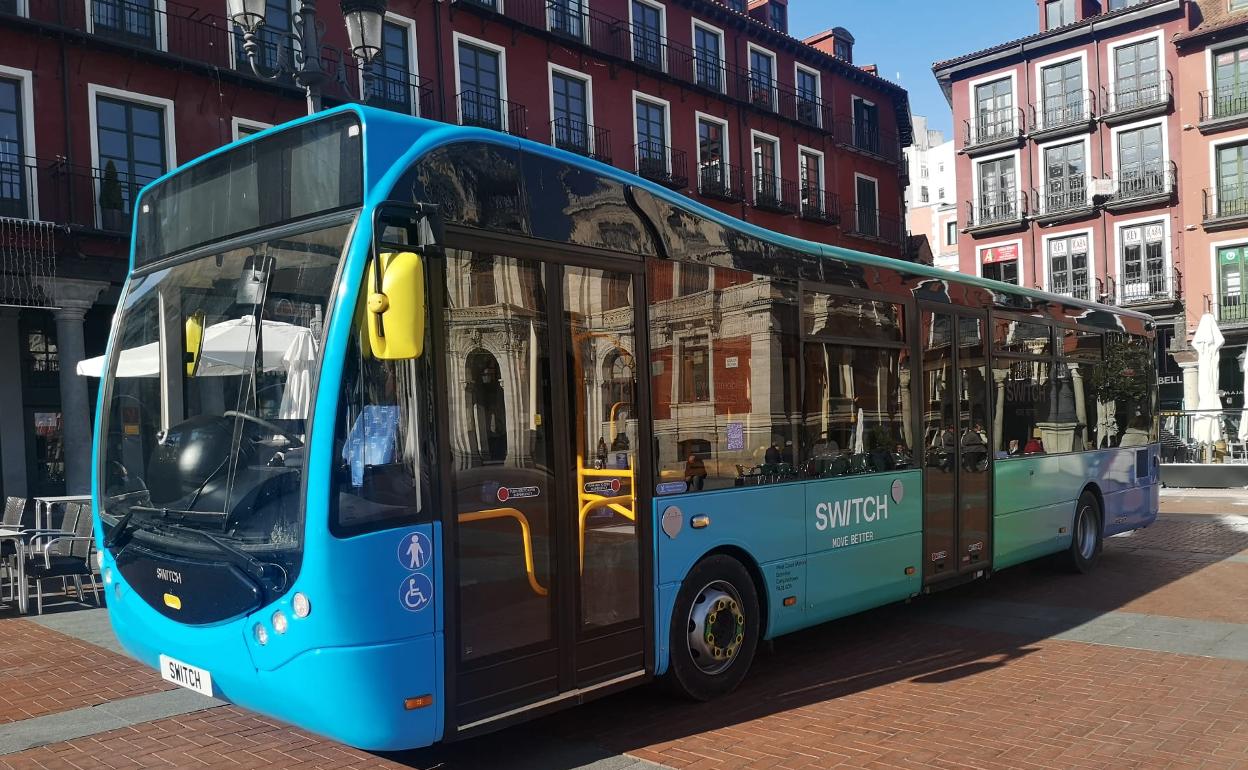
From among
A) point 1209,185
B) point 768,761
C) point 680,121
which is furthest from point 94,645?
point 1209,185

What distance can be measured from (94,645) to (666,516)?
5324mm

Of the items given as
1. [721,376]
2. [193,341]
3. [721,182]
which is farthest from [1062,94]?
[193,341]

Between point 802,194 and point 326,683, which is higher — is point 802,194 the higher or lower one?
the higher one

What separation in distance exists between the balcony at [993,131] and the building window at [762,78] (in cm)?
1365

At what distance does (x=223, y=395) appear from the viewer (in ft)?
15.1

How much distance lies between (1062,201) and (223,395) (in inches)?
1539

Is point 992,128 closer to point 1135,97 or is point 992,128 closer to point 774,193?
point 1135,97

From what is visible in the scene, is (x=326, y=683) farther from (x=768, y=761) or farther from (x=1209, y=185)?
(x=1209, y=185)

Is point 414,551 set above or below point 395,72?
below

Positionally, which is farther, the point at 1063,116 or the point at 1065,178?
the point at 1065,178

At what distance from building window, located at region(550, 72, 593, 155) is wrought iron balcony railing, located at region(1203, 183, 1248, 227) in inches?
922

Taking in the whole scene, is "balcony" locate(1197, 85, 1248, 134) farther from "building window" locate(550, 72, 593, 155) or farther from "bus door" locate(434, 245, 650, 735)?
"bus door" locate(434, 245, 650, 735)

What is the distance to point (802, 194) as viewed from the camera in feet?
101

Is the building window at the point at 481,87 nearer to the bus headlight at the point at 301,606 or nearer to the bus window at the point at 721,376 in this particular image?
the bus window at the point at 721,376
